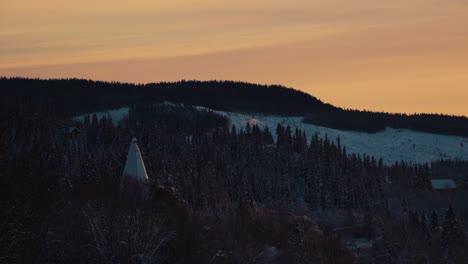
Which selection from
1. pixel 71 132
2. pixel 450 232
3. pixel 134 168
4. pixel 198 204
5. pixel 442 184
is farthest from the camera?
pixel 442 184

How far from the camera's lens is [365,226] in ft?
348

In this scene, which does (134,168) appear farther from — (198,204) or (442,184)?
(442,184)

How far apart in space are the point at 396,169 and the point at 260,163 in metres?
38.0

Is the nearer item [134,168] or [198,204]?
[134,168]

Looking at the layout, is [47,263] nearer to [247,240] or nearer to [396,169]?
[247,240]

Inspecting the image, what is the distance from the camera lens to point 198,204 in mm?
106438

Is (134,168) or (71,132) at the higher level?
(134,168)

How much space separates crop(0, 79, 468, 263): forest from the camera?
4150 centimetres

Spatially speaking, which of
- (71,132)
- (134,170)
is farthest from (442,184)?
(134,170)

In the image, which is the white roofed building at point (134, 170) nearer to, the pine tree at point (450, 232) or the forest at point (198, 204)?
the forest at point (198, 204)

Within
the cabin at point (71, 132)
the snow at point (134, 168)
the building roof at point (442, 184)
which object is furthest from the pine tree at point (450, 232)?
the building roof at point (442, 184)

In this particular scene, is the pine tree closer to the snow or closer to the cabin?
the snow

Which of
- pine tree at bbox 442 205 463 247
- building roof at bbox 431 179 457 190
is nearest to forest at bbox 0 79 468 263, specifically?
pine tree at bbox 442 205 463 247

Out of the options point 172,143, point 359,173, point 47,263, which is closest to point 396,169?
point 359,173
